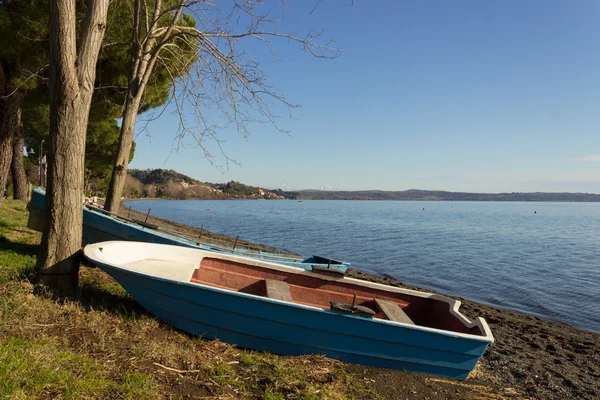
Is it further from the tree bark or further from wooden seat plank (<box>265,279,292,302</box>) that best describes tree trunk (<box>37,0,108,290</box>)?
the tree bark

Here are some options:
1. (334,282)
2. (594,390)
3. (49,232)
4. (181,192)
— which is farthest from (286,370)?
(181,192)

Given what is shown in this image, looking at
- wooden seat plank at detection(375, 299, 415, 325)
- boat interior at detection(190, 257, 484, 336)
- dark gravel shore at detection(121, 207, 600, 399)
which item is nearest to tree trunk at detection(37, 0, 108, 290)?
boat interior at detection(190, 257, 484, 336)

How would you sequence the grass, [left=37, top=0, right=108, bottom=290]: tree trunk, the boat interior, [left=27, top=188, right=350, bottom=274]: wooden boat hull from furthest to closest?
1. [left=27, top=188, right=350, bottom=274]: wooden boat hull
2. the boat interior
3. [left=37, top=0, right=108, bottom=290]: tree trunk
4. the grass

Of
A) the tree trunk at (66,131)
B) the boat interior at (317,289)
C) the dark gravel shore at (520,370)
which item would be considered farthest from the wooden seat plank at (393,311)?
the tree trunk at (66,131)

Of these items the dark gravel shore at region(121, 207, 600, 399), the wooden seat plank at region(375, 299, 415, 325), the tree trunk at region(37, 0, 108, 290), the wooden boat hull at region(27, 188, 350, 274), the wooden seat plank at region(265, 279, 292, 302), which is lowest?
the dark gravel shore at region(121, 207, 600, 399)

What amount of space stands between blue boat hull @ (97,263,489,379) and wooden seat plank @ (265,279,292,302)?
0.64m

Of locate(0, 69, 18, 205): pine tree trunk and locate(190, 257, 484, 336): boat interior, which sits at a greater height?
locate(0, 69, 18, 205): pine tree trunk

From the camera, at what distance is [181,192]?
646 ft

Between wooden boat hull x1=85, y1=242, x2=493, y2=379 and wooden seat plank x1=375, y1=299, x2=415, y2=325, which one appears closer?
wooden boat hull x1=85, y1=242, x2=493, y2=379

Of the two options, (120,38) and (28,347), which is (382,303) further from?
(120,38)

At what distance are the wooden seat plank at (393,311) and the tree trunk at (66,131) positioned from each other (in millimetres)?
4577

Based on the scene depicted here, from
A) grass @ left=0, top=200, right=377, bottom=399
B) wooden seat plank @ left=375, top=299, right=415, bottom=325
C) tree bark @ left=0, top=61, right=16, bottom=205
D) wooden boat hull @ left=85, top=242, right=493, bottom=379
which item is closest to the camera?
grass @ left=0, top=200, right=377, bottom=399

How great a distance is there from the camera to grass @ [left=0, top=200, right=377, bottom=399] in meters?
3.20

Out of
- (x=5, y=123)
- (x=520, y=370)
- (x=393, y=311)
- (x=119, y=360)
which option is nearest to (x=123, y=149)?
(x=119, y=360)
